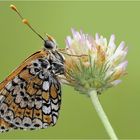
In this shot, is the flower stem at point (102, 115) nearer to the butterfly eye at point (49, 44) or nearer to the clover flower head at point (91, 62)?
the clover flower head at point (91, 62)

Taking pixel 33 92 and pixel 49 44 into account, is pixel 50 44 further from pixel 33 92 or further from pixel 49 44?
pixel 33 92

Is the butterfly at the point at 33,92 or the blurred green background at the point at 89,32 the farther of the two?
the blurred green background at the point at 89,32

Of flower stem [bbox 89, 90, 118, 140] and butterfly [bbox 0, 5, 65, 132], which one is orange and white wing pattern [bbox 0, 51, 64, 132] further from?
flower stem [bbox 89, 90, 118, 140]

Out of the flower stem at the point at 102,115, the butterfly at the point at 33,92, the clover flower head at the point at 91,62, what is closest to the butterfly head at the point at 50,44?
the butterfly at the point at 33,92

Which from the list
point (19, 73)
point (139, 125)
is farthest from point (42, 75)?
point (139, 125)

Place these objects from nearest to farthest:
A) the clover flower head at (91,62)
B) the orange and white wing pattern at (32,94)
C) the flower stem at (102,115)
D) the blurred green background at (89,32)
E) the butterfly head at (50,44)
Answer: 1. the flower stem at (102,115)
2. the clover flower head at (91,62)
3. the orange and white wing pattern at (32,94)
4. the butterfly head at (50,44)
5. the blurred green background at (89,32)

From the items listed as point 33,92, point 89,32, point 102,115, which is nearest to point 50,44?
point 33,92

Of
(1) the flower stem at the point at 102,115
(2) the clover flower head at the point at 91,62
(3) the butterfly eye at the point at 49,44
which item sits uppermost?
(3) the butterfly eye at the point at 49,44
